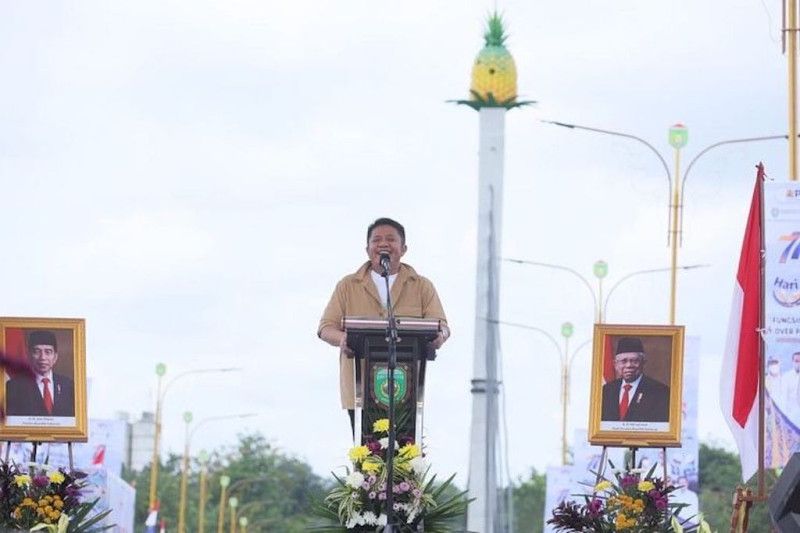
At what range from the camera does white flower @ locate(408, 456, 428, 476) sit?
16391 millimetres

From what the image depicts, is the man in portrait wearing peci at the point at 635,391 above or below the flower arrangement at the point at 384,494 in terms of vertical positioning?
above

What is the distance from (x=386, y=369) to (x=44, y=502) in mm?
2877

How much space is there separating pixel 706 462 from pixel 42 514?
315 feet

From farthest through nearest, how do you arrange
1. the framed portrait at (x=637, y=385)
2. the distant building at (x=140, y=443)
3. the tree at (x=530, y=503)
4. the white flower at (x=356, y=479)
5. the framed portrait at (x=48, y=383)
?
1. the distant building at (x=140, y=443)
2. the tree at (x=530, y=503)
3. the framed portrait at (x=637, y=385)
4. the framed portrait at (x=48, y=383)
5. the white flower at (x=356, y=479)

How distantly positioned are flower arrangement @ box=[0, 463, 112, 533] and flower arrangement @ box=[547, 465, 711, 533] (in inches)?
138

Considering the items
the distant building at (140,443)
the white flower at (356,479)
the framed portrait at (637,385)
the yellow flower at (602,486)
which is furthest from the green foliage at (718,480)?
the white flower at (356,479)

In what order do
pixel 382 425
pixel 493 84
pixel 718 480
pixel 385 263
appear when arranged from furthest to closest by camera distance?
pixel 718 480, pixel 493 84, pixel 382 425, pixel 385 263

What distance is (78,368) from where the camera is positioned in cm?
1895

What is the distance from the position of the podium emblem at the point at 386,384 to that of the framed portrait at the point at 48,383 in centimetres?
323

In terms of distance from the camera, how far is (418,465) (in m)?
16.4

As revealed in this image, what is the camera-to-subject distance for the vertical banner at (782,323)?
66.5ft

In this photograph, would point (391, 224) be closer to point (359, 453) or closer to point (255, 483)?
point (359, 453)

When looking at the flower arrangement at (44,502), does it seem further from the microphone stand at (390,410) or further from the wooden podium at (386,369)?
the microphone stand at (390,410)

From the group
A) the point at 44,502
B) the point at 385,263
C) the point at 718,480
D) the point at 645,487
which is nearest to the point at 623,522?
the point at 645,487
